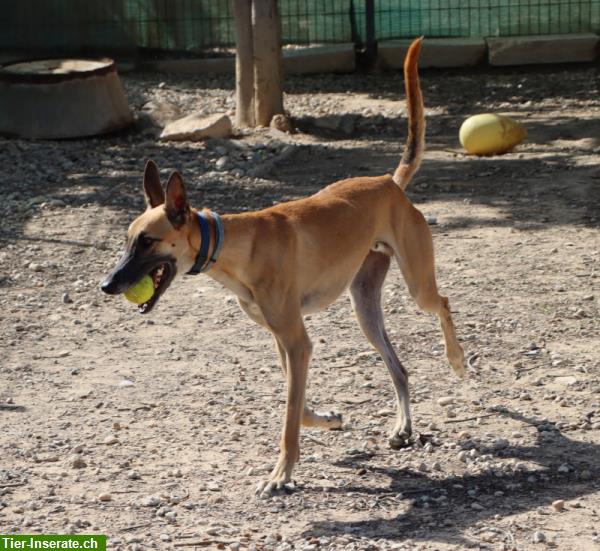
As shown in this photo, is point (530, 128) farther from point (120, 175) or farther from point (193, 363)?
point (193, 363)

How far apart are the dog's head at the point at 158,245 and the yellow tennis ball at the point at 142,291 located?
0.06 feet

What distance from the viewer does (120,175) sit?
11.0 metres

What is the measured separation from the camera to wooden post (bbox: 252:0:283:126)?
1198cm

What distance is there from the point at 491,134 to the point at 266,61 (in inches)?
95.7

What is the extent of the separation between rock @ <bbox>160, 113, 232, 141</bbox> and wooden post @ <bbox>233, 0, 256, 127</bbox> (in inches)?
15.5

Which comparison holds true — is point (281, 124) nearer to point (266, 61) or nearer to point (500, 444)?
point (266, 61)

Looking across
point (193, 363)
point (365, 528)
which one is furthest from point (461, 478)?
point (193, 363)

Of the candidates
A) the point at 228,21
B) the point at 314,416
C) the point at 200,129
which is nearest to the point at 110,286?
the point at 314,416

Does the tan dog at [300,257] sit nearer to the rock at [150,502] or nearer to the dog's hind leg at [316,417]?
the dog's hind leg at [316,417]

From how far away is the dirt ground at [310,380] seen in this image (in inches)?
195

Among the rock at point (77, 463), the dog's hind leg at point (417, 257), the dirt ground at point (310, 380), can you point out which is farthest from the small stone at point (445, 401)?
the rock at point (77, 463)

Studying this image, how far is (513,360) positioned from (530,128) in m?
6.14

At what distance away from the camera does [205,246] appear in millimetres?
5027

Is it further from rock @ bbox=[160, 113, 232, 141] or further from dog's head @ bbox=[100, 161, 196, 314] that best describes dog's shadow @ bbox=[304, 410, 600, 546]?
rock @ bbox=[160, 113, 232, 141]
